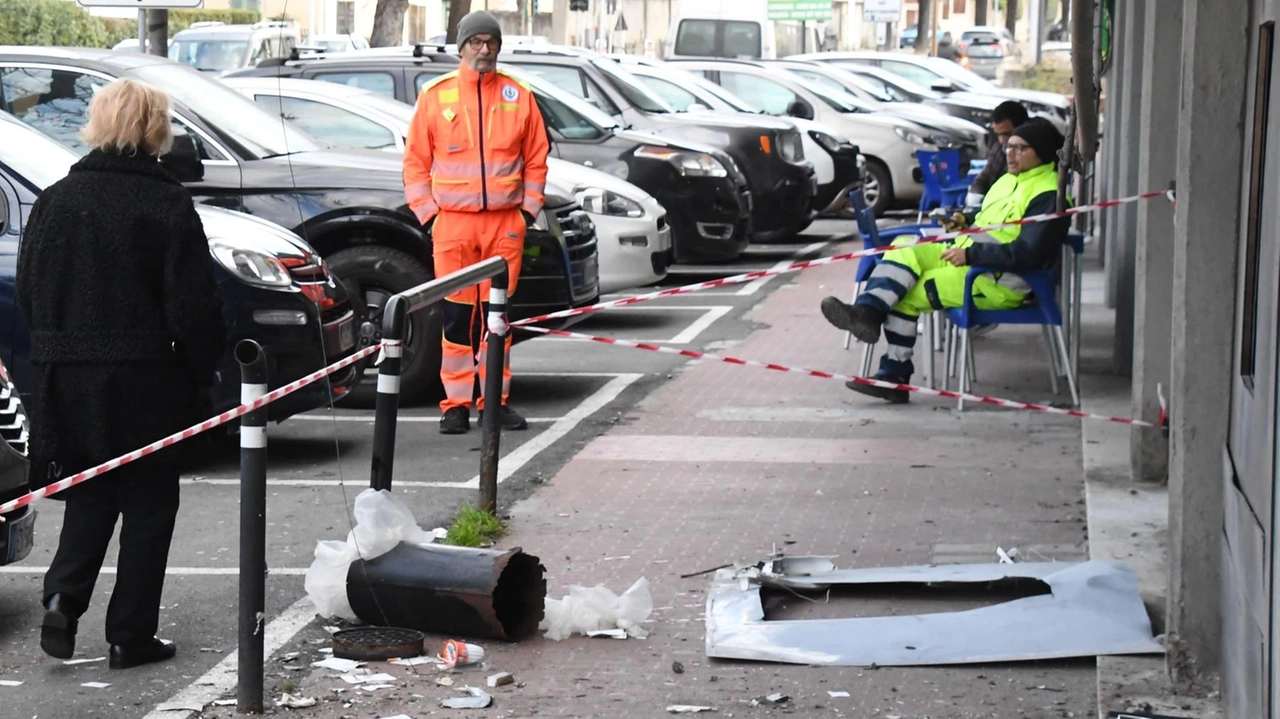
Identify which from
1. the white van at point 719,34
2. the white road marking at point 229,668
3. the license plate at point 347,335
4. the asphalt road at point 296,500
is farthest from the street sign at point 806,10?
the white road marking at point 229,668

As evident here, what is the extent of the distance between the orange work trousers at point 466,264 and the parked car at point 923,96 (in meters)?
19.2

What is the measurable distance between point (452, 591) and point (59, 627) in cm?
113

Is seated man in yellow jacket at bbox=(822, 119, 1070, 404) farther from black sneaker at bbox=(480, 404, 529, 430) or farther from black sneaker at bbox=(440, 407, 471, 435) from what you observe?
black sneaker at bbox=(440, 407, 471, 435)

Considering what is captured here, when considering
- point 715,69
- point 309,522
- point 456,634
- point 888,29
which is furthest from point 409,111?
point 888,29

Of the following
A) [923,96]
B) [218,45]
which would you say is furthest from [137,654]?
[218,45]

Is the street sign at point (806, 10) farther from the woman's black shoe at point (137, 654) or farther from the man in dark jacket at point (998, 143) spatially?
the woman's black shoe at point (137, 654)

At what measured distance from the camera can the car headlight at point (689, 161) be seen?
51.0 feet

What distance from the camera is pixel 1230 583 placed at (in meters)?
4.80

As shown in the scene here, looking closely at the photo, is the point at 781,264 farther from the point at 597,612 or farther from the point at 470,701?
the point at 470,701

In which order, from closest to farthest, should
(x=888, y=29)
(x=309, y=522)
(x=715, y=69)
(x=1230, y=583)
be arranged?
(x=1230, y=583) < (x=309, y=522) < (x=715, y=69) < (x=888, y=29)

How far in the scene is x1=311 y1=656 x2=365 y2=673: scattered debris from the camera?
18.6ft

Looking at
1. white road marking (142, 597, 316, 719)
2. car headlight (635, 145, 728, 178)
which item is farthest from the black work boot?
car headlight (635, 145, 728, 178)

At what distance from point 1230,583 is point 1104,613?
1.12m

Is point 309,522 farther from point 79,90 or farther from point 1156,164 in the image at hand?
point 1156,164
